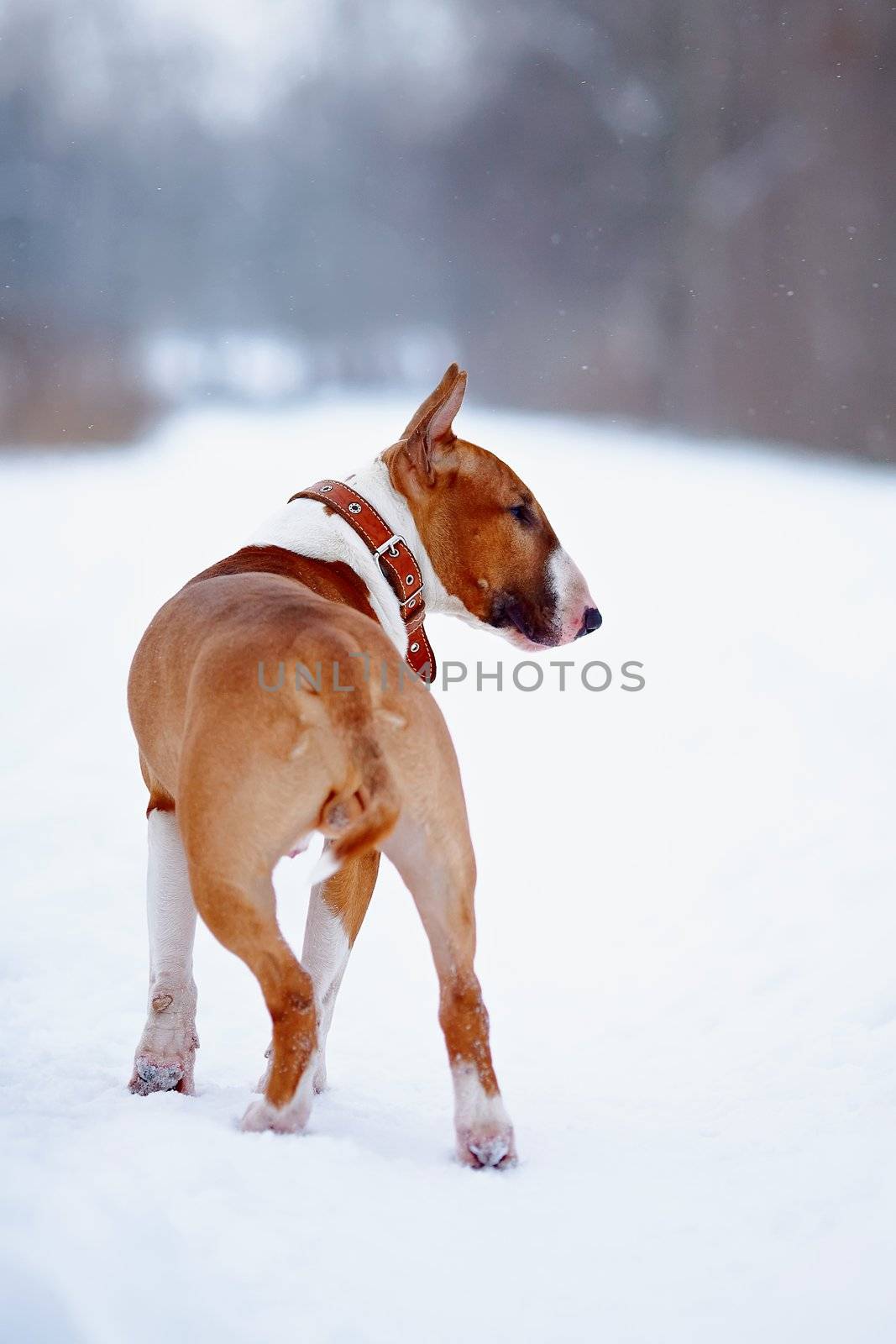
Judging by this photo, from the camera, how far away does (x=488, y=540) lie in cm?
192

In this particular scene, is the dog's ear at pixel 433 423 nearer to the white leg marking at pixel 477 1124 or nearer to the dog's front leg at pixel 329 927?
the dog's front leg at pixel 329 927

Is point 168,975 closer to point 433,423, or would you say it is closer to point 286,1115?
point 286,1115

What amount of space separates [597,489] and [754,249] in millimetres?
1226

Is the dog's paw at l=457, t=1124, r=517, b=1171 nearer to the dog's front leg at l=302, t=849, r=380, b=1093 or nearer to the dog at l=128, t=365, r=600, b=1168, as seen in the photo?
the dog at l=128, t=365, r=600, b=1168

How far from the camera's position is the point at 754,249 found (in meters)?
5.36

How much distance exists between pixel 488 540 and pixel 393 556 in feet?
0.56

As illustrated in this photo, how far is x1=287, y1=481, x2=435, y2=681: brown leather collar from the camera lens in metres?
1.84

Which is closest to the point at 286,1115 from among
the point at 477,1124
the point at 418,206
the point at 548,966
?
the point at 477,1124

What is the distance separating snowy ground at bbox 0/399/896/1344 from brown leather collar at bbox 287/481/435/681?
0.67 metres

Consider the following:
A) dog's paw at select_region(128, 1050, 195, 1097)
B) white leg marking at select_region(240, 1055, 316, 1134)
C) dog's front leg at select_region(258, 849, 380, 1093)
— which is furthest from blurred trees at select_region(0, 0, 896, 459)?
white leg marking at select_region(240, 1055, 316, 1134)

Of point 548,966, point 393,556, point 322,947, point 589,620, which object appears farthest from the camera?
point 548,966

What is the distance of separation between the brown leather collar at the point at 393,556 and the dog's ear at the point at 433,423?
103mm

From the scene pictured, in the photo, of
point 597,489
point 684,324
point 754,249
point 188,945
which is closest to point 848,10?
point 754,249

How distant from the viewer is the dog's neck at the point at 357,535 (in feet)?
5.99
